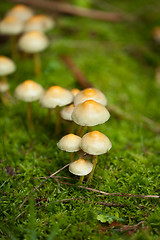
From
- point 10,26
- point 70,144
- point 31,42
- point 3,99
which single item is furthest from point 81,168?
point 10,26

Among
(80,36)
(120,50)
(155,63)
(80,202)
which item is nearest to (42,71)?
(80,36)

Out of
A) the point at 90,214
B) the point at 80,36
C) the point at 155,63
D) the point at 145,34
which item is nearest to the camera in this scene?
the point at 90,214

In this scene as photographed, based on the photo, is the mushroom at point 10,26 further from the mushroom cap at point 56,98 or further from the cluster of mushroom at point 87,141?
the cluster of mushroom at point 87,141

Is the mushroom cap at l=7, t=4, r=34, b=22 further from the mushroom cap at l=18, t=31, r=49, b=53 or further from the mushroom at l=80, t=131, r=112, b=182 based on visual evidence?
the mushroom at l=80, t=131, r=112, b=182

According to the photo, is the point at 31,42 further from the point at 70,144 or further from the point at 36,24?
the point at 70,144

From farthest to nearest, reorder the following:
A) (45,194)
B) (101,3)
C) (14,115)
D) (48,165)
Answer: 1. (101,3)
2. (14,115)
3. (48,165)
4. (45,194)

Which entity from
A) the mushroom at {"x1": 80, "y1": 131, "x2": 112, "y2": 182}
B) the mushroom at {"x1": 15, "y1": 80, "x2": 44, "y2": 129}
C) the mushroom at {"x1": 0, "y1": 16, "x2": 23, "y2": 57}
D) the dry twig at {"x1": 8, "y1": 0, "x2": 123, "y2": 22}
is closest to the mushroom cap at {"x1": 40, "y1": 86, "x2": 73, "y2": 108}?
A: the mushroom at {"x1": 15, "y1": 80, "x2": 44, "y2": 129}

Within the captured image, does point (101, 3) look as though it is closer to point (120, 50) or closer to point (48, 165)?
point (120, 50)

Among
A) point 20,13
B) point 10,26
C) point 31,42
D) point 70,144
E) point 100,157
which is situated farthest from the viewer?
point 20,13
